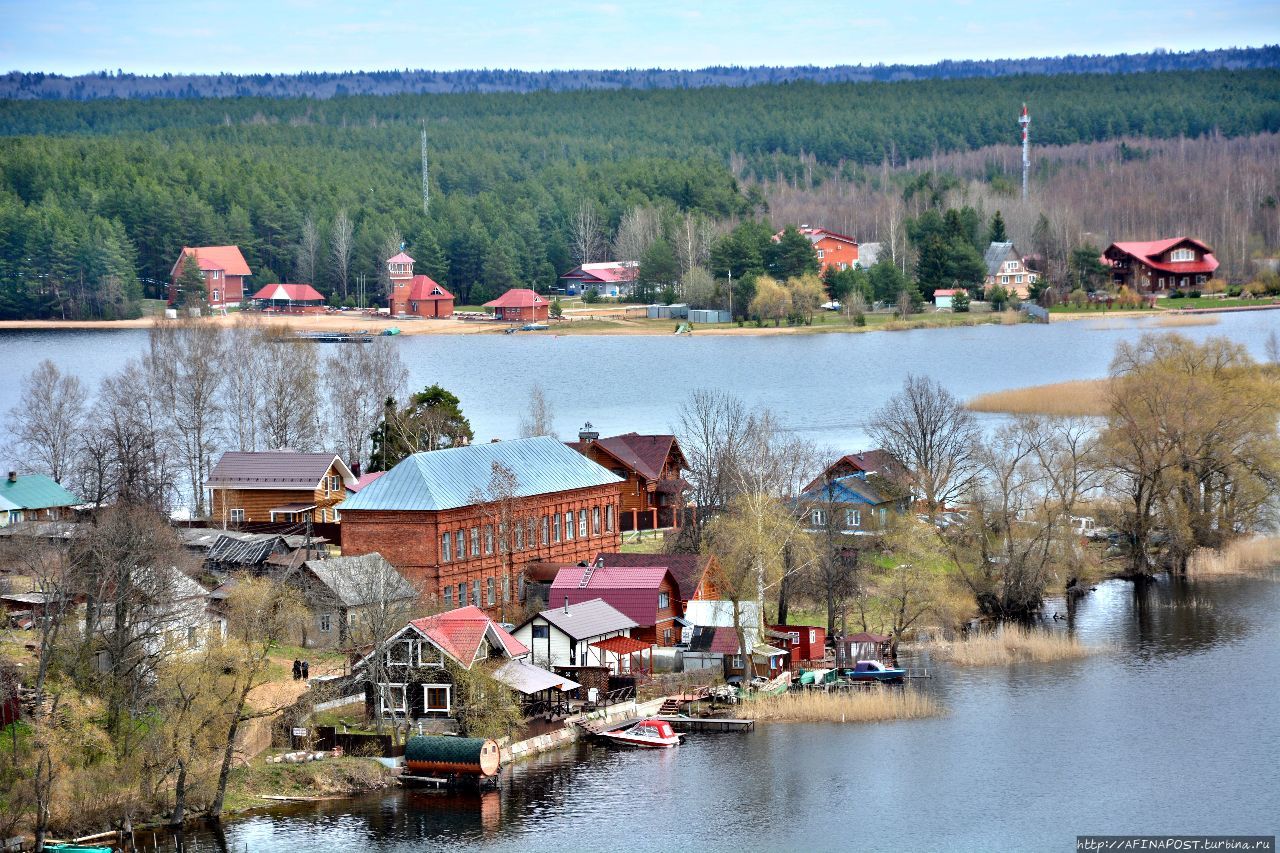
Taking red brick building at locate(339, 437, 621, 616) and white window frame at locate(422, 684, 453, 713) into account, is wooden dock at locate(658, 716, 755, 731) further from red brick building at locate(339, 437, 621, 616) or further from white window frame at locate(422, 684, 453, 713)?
red brick building at locate(339, 437, 621, 616)

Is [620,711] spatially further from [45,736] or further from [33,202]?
[33,202]

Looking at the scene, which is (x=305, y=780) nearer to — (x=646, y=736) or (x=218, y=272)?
(x=646, y=736)

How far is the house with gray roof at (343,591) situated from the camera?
41.5 m

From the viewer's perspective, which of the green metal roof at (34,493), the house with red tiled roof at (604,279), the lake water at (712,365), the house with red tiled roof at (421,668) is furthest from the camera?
the house with red tiled roof at (604,279)

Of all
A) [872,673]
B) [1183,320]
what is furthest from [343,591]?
[1183,320]

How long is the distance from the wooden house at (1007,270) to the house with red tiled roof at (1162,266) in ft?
18.6

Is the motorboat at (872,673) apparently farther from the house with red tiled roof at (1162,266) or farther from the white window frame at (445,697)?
the house with red tiled roof at (1162,266)

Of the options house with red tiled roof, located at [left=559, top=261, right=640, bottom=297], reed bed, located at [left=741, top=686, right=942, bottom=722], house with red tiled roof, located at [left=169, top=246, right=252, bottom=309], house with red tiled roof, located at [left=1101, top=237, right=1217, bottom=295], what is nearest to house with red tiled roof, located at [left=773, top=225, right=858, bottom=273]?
house with red tiled roof, located at [left=559, top=261, right=640, bottom=297]

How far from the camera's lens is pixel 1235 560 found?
5328 centimetres

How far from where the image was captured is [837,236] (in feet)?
504

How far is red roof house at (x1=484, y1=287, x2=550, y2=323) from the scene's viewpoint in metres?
138

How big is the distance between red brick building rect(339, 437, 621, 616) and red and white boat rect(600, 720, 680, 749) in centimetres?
787

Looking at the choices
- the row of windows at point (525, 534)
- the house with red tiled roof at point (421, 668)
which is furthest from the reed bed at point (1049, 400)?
the house with red tiled roof at point (421, 668)

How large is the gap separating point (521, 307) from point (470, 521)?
303ft
